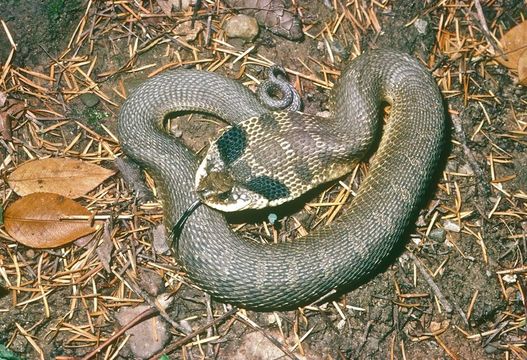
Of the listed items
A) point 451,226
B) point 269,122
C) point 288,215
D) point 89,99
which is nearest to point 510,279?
point 451,226

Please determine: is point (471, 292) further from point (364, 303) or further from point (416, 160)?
point (416, 160)

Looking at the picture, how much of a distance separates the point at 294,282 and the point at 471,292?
65.8 inches

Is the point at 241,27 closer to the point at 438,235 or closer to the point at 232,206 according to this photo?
the point at 232,206

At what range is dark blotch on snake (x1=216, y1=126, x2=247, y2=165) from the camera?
14.4 feet

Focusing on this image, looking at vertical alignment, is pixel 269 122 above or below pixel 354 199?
above

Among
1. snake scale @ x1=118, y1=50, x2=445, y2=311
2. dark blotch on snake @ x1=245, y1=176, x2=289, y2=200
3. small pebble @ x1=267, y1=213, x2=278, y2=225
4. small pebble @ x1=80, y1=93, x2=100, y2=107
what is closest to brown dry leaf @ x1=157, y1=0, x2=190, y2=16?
snake scale @ x1=118, y1=50, x2=445, y2=311

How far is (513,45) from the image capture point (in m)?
5.39

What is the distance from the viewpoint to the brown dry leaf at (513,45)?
5.38 meters

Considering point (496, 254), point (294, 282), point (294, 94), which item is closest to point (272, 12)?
point (294, 94)

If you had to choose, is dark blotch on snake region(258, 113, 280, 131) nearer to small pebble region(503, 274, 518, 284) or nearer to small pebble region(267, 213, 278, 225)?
small pebble region(267, 213, 278, 225)

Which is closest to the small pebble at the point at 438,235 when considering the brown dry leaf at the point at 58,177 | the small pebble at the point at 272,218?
the small pebble at the point at 272,218

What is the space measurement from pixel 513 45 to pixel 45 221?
15.4ft

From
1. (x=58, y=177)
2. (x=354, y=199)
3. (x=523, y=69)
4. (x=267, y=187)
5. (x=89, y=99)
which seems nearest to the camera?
(x=267, y=187)

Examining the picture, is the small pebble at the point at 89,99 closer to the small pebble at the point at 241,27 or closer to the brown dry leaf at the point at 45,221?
the brown dry leaf at the point at 45,221
